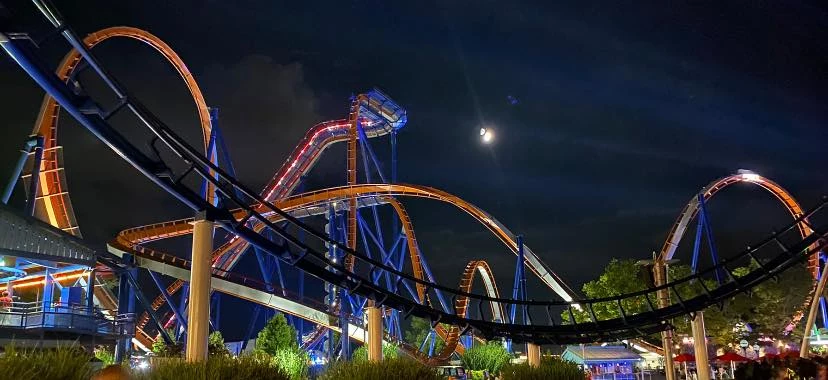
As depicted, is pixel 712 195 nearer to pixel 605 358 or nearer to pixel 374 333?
pixel 605 358

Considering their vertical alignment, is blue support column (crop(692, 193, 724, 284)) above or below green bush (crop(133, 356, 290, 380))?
above

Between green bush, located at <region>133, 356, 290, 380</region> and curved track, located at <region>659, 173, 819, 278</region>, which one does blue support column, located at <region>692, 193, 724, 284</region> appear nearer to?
curved track, located at <region>659, 173, 819, 278</region>

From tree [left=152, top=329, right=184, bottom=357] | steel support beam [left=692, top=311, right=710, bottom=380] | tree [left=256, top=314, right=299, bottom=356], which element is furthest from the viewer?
tree [left=256, top=314, right=299, bottom=356]

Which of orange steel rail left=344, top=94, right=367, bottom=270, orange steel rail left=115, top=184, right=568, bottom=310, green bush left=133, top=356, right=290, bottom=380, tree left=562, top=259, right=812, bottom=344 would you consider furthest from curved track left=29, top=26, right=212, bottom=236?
tree left=562, top=259, right=812, bottom=344

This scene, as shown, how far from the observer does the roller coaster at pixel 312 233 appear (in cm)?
1134

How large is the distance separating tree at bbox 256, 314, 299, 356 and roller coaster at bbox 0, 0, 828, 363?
7.58ft

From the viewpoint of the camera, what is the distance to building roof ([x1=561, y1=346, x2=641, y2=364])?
3969 cm

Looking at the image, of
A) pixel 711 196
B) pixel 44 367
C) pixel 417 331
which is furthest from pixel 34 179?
pixel 417 331

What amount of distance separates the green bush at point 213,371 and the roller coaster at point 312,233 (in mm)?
3483

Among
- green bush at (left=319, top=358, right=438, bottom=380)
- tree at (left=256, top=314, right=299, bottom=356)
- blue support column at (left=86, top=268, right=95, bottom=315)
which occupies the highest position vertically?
blue support column at (left=86, top=268, right=95, bottom=315)

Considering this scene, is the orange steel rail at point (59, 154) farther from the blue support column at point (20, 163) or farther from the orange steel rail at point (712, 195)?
the orange steel rail at point (712, 195)

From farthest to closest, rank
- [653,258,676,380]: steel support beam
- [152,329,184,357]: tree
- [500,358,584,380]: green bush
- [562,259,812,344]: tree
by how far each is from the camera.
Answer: [562,259,812,344]: tree < [152,329,184,357]: tree < [653,258,676,380]: steel support beam < [500,358,584,380]: green bush

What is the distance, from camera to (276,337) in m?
34.8

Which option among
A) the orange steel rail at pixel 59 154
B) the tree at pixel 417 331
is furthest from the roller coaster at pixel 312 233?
the tree at pixel 417 331
